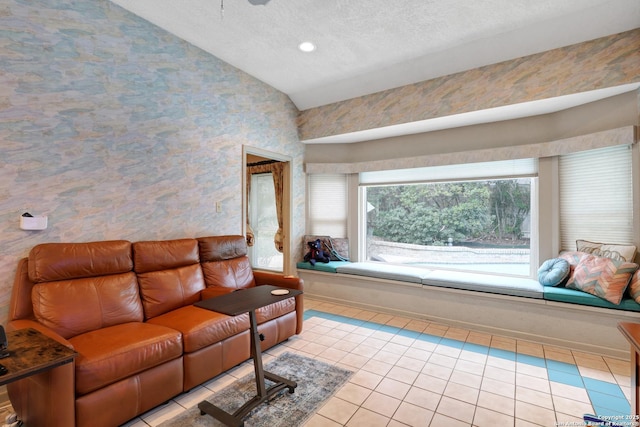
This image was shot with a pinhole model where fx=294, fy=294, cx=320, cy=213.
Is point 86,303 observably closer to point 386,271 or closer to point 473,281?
point 386,271

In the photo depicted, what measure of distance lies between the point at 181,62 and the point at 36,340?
2.88 meters

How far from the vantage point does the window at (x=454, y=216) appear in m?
3.89

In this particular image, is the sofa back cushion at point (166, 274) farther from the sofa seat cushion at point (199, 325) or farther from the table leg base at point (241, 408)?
the table leg base at point (241, 408)

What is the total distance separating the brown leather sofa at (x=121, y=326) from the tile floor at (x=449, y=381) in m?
0.24

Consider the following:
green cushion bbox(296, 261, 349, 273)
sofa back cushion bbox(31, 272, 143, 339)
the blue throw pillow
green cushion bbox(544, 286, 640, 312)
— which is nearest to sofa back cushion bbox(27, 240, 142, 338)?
sofa back cushion bbox(31, 272, 143, 339)

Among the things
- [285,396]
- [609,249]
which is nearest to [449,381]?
[285,396]

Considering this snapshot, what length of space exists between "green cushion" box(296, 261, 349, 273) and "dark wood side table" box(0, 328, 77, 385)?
3345mm

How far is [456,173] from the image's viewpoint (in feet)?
13.8

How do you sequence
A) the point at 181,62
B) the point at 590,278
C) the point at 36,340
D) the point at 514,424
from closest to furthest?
the point at 36,340
the point at 514,424
the point at 590,278
the point at 181,62

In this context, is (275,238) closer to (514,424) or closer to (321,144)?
(321,144)

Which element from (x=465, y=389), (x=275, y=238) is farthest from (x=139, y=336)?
(x=275, y=238)

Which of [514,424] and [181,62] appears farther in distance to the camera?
[181,62]

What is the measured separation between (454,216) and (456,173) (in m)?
0.64

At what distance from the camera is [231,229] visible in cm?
384
